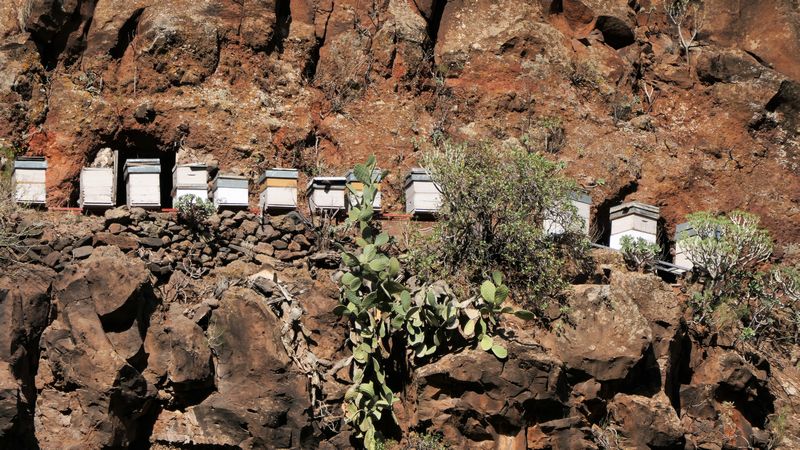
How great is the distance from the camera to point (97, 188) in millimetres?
23234

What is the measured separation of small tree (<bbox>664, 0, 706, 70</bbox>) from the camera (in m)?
29.0

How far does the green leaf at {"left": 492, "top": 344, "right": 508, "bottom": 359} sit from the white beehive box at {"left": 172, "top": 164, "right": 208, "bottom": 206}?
5.88 meters

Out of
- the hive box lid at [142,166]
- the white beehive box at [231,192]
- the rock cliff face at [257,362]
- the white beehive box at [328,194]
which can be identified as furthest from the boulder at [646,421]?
the hive box lid at [142,166]

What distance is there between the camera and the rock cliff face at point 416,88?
25562mm

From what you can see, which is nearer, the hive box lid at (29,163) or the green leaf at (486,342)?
the green leaf at (486,342)

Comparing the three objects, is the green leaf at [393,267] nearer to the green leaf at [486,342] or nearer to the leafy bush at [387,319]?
the leafy bush at [387,319]

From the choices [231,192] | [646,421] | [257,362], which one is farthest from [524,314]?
[231,192]

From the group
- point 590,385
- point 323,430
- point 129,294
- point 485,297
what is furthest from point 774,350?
point 129,294

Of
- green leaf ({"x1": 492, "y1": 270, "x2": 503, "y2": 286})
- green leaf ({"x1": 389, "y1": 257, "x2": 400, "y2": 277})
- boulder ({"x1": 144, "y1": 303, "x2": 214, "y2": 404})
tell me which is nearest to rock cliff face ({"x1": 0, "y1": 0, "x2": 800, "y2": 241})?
green leaf ({"x1": 389, "y1": 257, "x2": 400, "y2": 277})

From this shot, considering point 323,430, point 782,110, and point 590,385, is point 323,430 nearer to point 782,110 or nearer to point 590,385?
point 590,385

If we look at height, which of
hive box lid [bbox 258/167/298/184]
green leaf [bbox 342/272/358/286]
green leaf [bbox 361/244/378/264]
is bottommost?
green leaf [bbox 342/272/358/286]

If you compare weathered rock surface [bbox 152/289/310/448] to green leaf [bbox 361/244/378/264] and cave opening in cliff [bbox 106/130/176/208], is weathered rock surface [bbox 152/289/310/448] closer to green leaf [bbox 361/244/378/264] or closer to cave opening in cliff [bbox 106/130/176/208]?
green leaf [bbox 361/244/378/264]

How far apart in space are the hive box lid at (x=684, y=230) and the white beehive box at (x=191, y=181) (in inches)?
324

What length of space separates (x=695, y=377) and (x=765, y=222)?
505 cm
